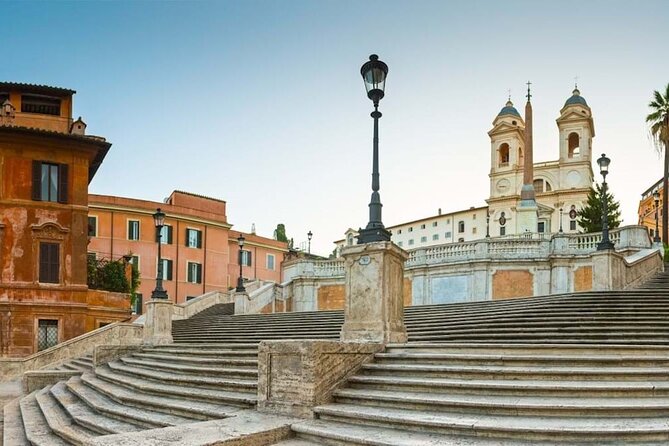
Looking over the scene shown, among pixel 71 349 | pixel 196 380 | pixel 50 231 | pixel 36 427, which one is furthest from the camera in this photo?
pixel 50 231

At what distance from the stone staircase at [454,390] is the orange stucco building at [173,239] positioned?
1278 inches

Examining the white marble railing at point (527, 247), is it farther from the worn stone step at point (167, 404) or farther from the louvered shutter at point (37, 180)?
the worn stone step at point (167, 404)

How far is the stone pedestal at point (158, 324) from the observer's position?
18688 millimetres

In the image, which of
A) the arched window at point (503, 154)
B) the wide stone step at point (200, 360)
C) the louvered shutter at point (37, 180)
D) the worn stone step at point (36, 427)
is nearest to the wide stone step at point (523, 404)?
the wide stone step at point (200, 360)

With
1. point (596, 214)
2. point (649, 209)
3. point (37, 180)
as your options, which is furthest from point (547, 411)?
point (649, 209)

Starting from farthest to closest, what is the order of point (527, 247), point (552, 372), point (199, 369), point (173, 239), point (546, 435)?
point (173, 239) → point (527, 247) → point (199, 369) → point (552, 372) → point (546, 435)

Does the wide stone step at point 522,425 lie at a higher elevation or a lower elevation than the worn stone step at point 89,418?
higher

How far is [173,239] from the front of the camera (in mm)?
47688

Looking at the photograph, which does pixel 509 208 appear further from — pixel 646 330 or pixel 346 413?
pixel 346 413

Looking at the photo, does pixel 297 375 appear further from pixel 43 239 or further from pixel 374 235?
pixel 43 239

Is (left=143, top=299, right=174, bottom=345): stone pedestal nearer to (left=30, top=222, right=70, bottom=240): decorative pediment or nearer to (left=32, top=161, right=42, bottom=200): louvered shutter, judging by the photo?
(left=30, top=222, right=70, bottom=240): decorative pediment

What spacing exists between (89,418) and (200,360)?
274cm

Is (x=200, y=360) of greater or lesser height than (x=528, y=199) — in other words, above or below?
below

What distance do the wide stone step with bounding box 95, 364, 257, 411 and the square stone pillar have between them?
2156 mm
